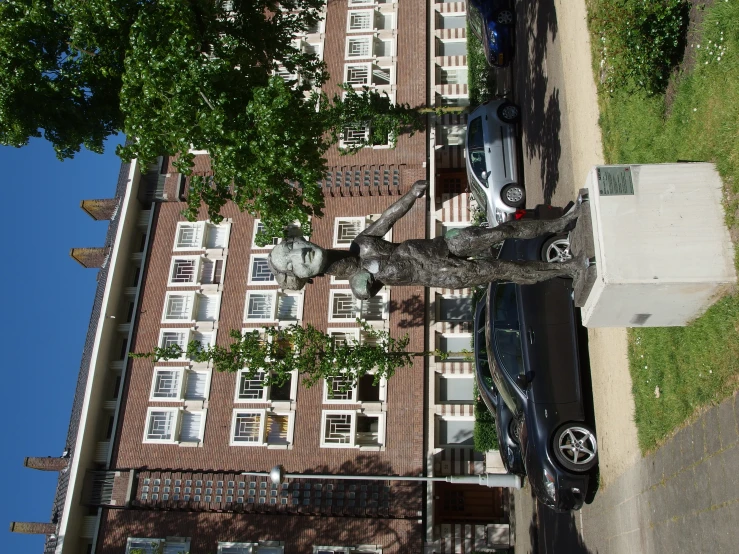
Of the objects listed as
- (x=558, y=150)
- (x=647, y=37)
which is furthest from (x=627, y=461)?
(x=558, y=150)

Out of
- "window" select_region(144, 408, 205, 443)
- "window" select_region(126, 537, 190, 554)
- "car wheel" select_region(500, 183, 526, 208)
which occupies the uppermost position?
"car wheel" select_region(500, 183, 526, 208)

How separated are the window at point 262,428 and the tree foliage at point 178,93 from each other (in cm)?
985

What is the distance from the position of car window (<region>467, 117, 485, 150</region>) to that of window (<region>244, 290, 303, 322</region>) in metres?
8.72

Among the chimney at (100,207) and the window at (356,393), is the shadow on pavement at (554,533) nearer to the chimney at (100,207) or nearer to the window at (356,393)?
the window at (356,393)

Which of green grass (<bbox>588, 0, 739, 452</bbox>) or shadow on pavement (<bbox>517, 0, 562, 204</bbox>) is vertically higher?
shadow on pavement (<bbox>517, 0, 562, 204</bbox>)

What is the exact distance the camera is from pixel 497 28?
774 inches

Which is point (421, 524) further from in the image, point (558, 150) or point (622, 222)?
point (622, 222)

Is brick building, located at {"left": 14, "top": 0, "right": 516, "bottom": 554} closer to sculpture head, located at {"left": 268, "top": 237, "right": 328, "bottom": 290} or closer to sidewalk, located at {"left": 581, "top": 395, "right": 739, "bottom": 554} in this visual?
sidewalk, located at {"left": 581, "top": 395, "right": 739, "bottom": 554}

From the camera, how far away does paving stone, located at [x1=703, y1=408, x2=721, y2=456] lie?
6.42m

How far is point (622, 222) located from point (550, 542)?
10431mm

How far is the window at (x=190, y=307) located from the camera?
21750 mm

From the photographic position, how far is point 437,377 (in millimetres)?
20750

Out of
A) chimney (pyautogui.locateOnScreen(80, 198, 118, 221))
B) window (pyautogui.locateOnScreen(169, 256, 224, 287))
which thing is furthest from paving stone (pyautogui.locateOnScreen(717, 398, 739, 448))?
chimney (pyautogui.locateOnScreen(80, 198, 118, 221))

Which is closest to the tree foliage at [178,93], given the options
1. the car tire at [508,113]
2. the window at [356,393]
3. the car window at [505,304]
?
the car window at [505,304]
